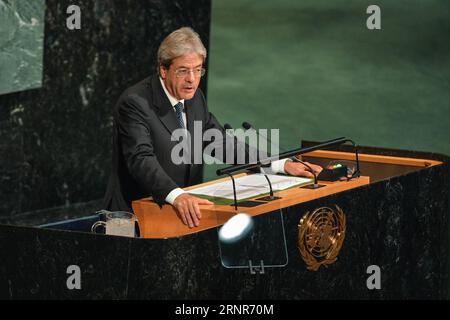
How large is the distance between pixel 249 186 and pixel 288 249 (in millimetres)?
470

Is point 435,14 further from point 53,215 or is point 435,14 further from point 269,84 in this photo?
point 53,215

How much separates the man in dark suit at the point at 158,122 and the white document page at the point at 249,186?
15cm

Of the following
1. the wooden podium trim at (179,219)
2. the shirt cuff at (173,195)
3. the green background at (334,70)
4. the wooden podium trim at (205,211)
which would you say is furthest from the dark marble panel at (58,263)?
the green background at (334,70)

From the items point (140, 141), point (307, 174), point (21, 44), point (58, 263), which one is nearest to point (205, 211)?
point (140, 141)

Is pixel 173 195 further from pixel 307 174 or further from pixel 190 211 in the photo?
pixel 307 174

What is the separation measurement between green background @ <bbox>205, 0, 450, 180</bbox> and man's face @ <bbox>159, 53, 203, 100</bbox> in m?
5.90

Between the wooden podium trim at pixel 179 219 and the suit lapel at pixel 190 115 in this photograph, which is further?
the suit lapel at pixel 190 115

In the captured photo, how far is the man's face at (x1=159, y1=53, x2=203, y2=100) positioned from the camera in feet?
19.4

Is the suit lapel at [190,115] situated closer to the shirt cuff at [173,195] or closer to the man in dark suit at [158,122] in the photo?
the man in dark suit at [158,122]

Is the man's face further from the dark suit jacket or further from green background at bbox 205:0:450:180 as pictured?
green background at bbox 205:0:450:180

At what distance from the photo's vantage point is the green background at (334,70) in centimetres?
1220

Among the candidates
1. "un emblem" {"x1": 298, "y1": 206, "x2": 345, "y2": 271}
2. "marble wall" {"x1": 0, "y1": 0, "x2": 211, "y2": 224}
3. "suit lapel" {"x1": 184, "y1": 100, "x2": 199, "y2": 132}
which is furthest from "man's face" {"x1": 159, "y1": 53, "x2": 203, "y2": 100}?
"marble wall" {"x1": 0, "y1": 0, "x2": 211, "y2": 224}
